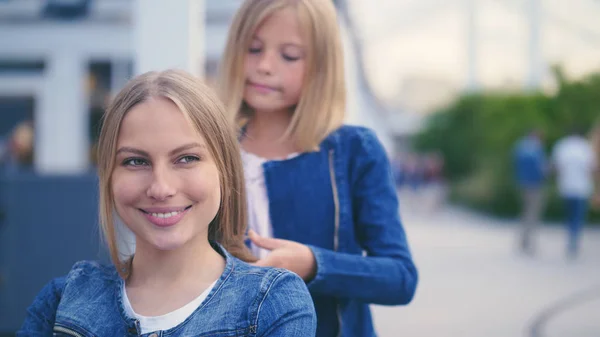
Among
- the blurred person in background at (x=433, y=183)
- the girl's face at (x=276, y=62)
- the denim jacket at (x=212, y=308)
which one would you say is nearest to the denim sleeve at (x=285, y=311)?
the denim jacket at (x=212, y=308)

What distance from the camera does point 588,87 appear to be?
53.9 feet

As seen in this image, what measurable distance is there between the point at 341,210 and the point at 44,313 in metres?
0.68

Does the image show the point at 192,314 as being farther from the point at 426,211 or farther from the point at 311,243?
the point at 426,211

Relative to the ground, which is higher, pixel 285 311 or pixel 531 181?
pixel 285 311

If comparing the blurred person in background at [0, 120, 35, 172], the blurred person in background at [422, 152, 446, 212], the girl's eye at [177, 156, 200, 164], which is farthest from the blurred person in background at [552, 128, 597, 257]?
the blurred person in background at [422, 152, 446, 212]

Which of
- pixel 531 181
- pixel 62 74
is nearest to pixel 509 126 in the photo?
pixel 531 181

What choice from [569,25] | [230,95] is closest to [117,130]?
[230,95]

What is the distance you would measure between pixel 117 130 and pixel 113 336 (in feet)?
1.20

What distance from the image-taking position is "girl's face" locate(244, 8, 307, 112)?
67.2 inches

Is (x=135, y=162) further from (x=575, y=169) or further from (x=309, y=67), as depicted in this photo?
(x=575, y=169)

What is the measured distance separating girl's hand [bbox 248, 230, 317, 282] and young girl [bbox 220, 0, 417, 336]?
112 mm

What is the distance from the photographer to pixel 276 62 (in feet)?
5.62

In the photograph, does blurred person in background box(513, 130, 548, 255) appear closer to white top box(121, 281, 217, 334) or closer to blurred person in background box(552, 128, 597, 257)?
blurred person in background box(552, 128, 597, 257)

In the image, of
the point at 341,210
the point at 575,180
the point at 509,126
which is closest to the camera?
the point at 341,210
